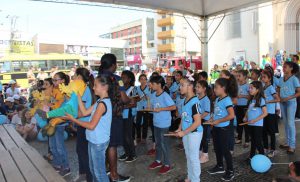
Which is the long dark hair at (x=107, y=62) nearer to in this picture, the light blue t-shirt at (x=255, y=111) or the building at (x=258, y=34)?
the light blue t-shirt at (x=255, y=111)

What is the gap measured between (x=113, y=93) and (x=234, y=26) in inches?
1028

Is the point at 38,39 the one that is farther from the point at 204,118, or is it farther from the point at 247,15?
the point at 204,118

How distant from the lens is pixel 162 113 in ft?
15.1

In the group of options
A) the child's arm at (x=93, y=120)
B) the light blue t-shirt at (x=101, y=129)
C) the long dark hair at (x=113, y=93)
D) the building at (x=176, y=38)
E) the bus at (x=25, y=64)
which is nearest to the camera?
the child's arm at (x=93, y=120)

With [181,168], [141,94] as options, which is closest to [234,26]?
[141,94]

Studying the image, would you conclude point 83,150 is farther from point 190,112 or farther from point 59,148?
point 190,112

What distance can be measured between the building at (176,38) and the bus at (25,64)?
70.8ft

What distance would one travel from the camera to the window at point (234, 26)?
27169 millimetres

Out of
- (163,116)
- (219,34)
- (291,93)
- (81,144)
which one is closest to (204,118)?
(163,116)

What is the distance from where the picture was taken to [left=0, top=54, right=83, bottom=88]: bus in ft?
65.5

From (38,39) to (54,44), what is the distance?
246cm

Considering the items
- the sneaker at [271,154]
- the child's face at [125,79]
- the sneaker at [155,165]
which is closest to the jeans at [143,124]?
the child's face at [125,79]

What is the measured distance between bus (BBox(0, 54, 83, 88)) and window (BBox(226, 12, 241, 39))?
14.3 meters

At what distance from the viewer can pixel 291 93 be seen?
5.32 meters
